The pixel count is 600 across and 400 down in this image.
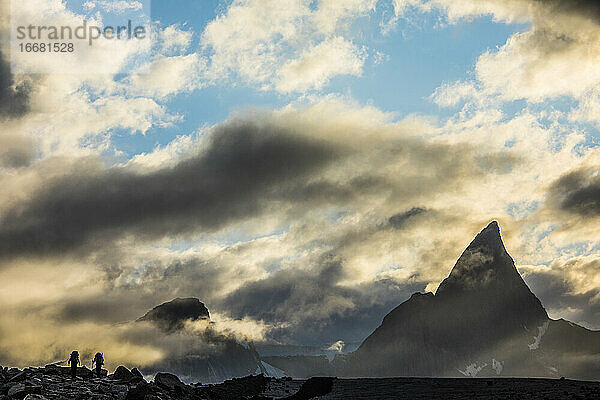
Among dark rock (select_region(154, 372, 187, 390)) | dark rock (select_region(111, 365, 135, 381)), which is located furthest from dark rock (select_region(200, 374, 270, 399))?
dark rock (select_region(111, 365, 135, 381))

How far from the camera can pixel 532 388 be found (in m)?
65.3

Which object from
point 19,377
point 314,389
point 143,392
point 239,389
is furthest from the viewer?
point 314,389

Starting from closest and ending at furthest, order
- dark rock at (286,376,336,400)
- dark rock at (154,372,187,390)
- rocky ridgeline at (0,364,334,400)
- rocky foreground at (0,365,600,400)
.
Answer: rocky ridgeline at (0,364,334,400) < rocky foreground at (0,365,600,400) < dark rock at (154,372,187,390) < dark rock at (286,376,336,400)

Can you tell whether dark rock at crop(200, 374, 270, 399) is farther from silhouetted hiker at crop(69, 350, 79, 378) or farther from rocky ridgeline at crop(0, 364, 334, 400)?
silhouetted hiker at crop(69, 350, 79, 378)

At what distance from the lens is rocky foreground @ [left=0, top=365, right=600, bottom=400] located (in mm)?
49844

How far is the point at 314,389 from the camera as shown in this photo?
81.2 meters

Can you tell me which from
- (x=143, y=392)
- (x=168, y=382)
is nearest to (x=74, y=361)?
(x=168, y=382)

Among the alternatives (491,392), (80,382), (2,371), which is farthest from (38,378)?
(491,392)

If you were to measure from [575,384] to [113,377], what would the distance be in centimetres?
5072

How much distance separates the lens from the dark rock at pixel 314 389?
7791cm

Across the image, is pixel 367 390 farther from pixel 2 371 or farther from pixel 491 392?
pixel 2 371

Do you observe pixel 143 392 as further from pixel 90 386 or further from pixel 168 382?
pixel 168 382

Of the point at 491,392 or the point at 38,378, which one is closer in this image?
the point at 38,378

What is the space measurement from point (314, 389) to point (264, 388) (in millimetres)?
8086
